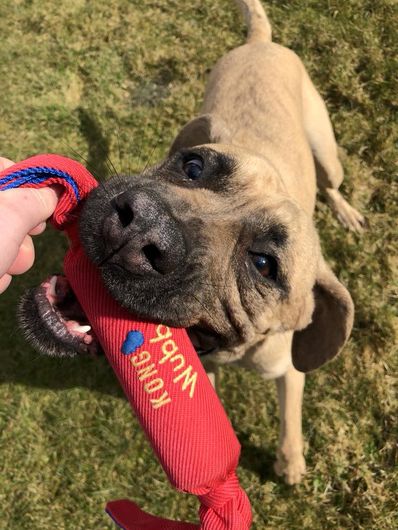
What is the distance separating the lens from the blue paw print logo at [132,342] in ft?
9.27

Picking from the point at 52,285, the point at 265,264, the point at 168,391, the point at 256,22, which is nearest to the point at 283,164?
the point at 265,264

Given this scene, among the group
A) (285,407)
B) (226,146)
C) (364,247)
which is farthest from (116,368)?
(364,247)

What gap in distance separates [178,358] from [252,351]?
1243 millimetres

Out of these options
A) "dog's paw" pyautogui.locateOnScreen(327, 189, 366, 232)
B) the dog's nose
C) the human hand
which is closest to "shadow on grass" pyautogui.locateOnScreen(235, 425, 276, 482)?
"dog's paw" pyautogui.locateOnScreen(327, 189, 366, 232)

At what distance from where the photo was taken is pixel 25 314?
317cm

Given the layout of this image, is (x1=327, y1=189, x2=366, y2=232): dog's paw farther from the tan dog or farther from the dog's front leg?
the dog's front leg

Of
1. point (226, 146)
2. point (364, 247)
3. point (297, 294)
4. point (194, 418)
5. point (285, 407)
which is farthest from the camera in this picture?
point (364, 247)

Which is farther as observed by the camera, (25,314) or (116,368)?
(25,314)

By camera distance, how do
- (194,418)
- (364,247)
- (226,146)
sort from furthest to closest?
1. (364,247)
2. (226,146)
3. (194,418)

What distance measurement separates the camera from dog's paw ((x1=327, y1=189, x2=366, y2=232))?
6.23 meters

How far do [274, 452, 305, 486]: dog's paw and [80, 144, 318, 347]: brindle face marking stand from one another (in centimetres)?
196

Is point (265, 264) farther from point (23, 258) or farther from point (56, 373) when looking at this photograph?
point (56, 373)

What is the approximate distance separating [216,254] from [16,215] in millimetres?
1125

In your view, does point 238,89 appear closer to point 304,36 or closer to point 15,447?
point 304,36
